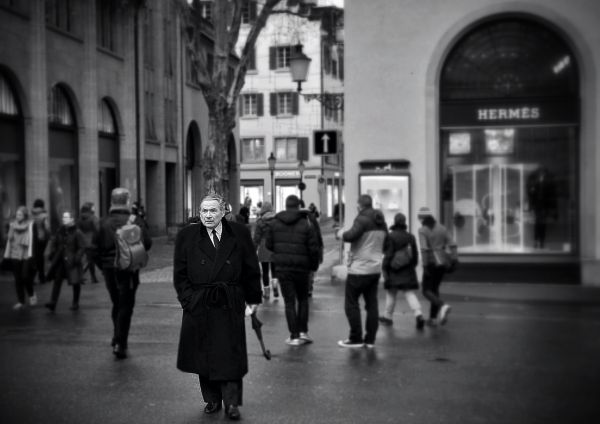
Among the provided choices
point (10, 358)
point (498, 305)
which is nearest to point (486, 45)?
point (498, 305)

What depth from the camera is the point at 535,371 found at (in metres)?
8.34

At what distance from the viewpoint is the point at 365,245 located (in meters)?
9.66

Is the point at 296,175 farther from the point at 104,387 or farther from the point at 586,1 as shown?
the point at 104,387

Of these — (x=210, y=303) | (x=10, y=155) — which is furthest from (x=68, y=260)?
(x=10, y=155)

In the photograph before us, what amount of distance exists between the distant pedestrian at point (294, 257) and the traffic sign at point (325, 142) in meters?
7.09

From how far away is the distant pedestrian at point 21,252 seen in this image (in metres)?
13.4

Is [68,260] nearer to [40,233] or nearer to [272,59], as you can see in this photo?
[40,233]

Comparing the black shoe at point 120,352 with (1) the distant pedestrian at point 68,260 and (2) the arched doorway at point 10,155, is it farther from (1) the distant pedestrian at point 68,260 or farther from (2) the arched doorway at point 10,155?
(2) the arched doorway at point 10,155

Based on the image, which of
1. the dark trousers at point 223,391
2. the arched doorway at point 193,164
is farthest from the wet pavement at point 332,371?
the arched doorway at point 193,164

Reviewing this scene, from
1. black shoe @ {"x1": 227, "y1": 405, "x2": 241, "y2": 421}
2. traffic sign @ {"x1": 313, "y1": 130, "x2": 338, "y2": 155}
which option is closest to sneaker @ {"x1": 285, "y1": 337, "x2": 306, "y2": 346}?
black shoe @ {"x1": 227, "y1": 405, "x2": 241, "y2": 421}

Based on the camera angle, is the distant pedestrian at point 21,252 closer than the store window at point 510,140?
Yes

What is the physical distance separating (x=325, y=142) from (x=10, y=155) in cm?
1070

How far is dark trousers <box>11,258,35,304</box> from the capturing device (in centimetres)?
1337

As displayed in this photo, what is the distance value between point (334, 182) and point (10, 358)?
6129 centimetres
